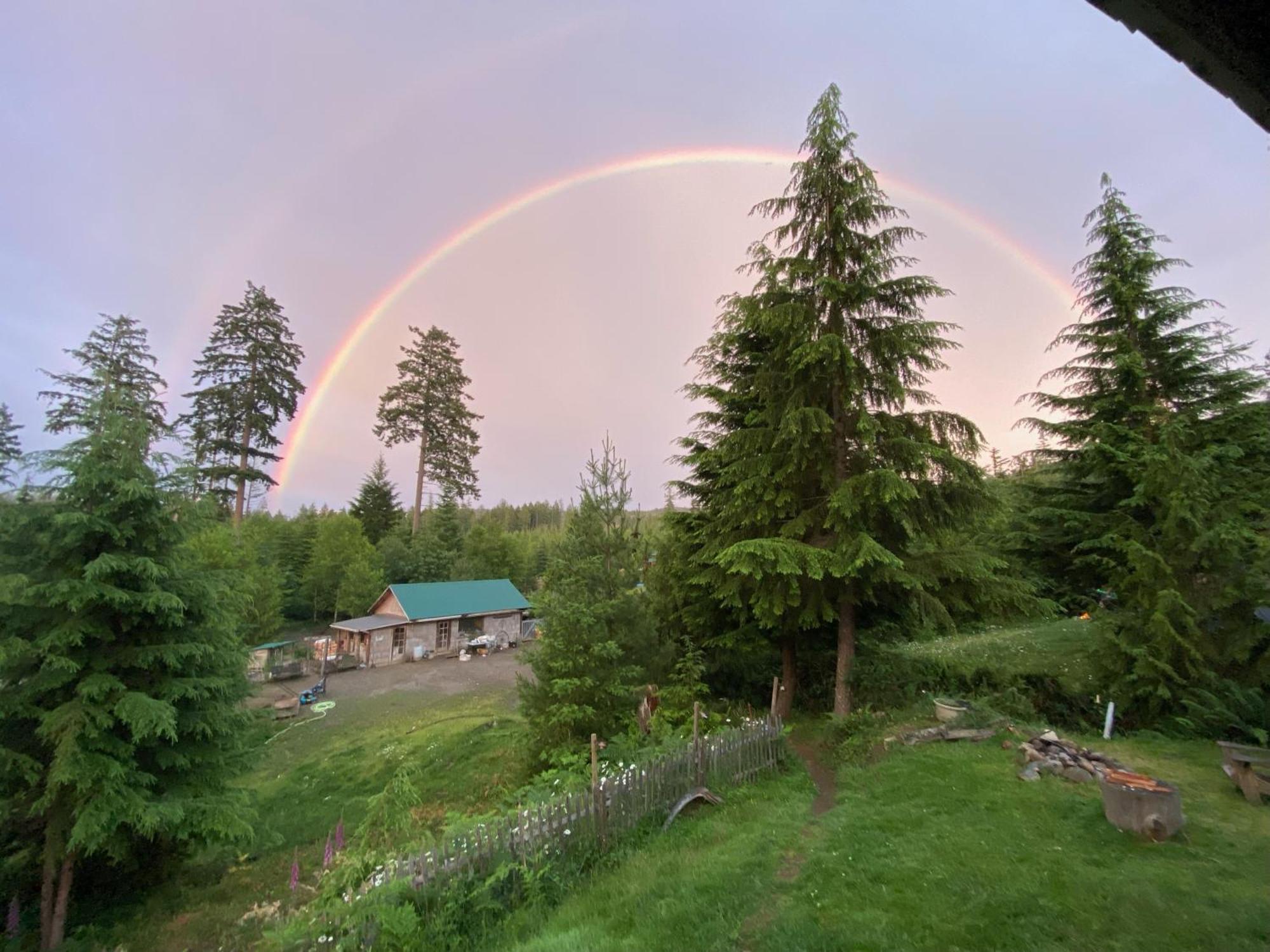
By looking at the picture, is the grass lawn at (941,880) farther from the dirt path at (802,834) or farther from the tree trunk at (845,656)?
the tree trunk at (845,656)

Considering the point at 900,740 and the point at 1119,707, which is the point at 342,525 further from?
the point at 1119,707

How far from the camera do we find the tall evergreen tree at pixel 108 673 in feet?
22.2

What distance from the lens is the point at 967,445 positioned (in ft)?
34.0

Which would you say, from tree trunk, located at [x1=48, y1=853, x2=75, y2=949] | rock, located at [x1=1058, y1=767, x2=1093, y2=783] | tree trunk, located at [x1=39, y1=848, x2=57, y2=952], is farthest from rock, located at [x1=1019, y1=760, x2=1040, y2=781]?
tree trunk, located at [x1=39, y1=848, x2=57, y2=952]

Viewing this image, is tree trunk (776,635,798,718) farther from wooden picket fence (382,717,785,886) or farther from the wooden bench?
the wooden bench

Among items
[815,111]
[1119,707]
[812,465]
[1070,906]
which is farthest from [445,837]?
[815,111]

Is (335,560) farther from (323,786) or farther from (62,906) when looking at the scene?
(62,906)

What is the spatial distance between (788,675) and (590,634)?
6.11m

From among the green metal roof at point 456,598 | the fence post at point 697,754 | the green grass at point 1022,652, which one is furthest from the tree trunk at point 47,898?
the green metal roof at point 456,598

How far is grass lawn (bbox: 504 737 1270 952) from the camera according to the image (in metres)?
4.11

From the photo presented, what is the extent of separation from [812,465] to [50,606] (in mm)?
12905

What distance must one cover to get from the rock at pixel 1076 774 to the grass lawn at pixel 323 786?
27.8 ft

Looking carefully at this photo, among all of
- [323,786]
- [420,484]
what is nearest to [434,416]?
[420,484]

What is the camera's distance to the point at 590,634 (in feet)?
31.0
